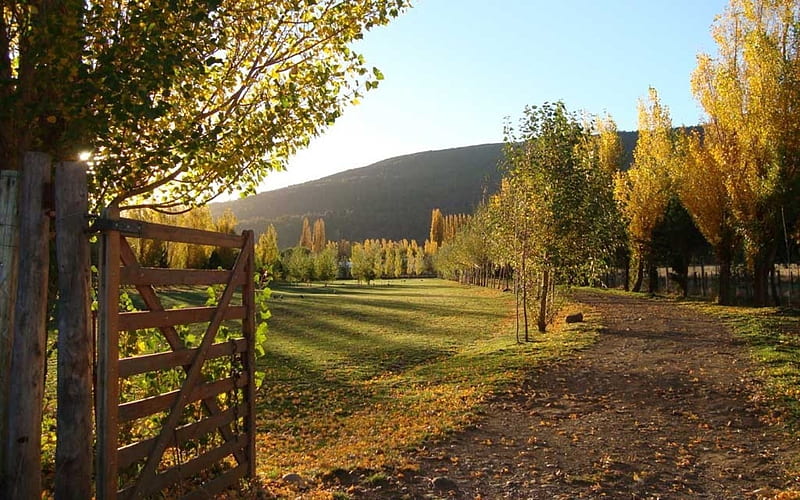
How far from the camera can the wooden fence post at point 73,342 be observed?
4.08m

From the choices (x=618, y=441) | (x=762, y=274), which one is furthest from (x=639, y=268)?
(x=618, y=441)

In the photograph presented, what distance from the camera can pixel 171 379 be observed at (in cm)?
Answer: 624

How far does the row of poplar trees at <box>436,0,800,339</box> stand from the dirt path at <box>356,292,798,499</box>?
6764mm

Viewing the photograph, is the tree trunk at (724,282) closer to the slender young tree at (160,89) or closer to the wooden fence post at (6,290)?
the slender young tree at (160,89)

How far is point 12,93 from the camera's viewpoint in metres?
4.92

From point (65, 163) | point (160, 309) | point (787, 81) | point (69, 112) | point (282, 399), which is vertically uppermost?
point (787, 81)

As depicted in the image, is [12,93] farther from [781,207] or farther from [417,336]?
[781,207]

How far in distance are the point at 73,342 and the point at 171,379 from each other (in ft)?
7.33

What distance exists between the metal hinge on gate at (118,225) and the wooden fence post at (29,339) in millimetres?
332

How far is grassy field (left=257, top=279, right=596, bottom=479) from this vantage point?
28.8ft

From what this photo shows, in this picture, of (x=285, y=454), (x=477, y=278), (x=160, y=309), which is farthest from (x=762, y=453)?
(x=477, y=278)

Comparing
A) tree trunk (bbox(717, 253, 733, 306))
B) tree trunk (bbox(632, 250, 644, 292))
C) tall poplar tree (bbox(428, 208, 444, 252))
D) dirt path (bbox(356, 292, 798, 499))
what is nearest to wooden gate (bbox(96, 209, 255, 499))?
dirt path (bbox(356, 292, 798, 499))

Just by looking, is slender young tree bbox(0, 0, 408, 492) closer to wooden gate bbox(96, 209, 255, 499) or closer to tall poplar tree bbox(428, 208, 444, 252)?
wooden gate bbox(96, 209, 255, 499)

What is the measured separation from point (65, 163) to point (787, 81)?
27.3 m
